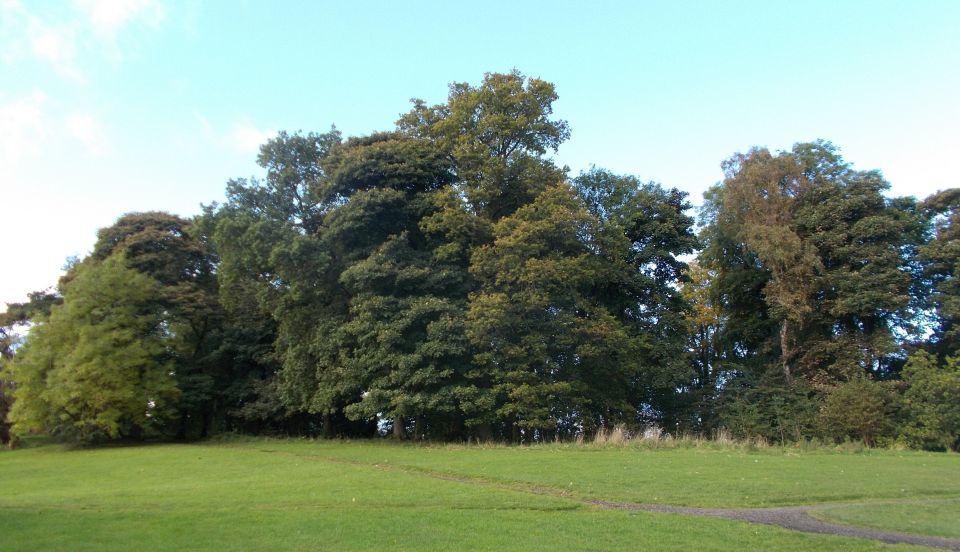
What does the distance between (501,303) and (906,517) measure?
18.7 m

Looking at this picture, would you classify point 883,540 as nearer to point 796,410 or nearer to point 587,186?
point 796,410

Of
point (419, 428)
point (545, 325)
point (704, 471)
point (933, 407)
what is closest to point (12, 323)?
point (419, 428)

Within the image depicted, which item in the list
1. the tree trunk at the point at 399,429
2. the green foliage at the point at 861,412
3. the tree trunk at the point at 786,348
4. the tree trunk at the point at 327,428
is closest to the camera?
the green foliage at the point at 861,412

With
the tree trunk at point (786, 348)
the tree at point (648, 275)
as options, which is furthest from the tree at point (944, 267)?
the tree at point (648, 275)

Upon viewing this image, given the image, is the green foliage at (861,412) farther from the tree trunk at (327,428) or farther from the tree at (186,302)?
the tree at (186,302)

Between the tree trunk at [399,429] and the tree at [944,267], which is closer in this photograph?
the tree at [944,267]

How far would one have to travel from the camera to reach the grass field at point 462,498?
9.36 meters

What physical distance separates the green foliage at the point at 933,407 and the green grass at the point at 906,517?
2153 cm

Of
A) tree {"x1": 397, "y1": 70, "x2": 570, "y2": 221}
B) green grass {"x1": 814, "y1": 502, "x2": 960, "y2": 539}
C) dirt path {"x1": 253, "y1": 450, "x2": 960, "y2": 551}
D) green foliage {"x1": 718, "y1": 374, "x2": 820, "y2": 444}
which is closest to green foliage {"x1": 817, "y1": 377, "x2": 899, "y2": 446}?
green foliage {"x1": 718, "y1": 374, "x2": 820, "y2": 444}

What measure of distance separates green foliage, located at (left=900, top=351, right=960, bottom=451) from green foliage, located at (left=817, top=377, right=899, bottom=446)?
80 cm

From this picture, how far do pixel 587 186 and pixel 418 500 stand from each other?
3002 centimetres

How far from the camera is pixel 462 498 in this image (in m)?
12.9

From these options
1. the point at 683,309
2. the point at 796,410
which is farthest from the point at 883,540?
the point at 683,309

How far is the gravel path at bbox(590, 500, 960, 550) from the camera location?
9.04 m
